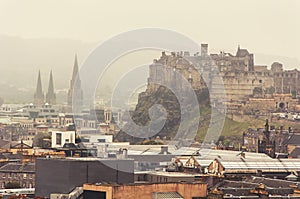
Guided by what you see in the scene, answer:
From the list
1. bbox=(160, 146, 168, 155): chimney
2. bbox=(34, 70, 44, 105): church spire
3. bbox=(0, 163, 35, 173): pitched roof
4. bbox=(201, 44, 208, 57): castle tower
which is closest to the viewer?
bbox=(0, 163, 35, 173): pitched roof

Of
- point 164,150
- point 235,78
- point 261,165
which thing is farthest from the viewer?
point 235,78

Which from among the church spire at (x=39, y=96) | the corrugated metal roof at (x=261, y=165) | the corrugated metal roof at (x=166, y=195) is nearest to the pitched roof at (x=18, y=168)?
the corrugated metal roof at (x=261, y=165)

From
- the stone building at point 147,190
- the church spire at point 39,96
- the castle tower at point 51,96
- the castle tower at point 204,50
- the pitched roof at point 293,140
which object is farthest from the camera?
the church spire at point 39,96

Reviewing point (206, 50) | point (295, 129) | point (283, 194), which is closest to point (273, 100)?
point (206, 50)

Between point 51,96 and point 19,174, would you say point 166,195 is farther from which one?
point 51,96

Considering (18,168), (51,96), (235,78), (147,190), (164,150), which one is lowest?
(147,190)

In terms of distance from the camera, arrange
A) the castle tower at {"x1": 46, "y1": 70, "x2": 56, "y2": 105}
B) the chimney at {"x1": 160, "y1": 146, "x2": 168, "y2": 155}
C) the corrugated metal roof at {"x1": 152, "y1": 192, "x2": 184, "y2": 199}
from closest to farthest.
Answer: the corrugated metal roof at {"x1": 152, "y1": 192, "x2": 184, "y2": 199} → the chimney at {"x1": 160, "y1": 146, "x2": 168, "y2": 155} → the castle tower at {"x1": 46, "y1": 70, "x2": 56, "y2": 105}

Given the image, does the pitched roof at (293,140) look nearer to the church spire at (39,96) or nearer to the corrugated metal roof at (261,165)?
the corrugated metal roof at (261,165)

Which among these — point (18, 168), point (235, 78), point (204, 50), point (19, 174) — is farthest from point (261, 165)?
point (235, 78)

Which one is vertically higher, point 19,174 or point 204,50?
point 204,50

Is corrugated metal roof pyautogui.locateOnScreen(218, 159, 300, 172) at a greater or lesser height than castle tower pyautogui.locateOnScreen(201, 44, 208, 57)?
lesser

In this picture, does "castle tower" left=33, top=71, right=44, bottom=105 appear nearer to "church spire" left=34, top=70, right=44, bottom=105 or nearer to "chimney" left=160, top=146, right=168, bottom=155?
"church spire" left=34, top=70, right=44, bottom=105

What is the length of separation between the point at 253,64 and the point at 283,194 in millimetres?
81390

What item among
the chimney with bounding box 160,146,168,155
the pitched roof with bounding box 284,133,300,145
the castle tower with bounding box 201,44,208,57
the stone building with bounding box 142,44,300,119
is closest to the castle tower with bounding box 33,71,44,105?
the stone building with bounding box 142,44,300,119
